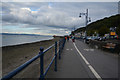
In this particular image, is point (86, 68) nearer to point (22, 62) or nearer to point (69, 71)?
point (69, 71)

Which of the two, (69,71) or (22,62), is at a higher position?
(69,71)

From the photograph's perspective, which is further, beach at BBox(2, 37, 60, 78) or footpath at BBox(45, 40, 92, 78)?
beach at BBox(2, 37, 60, 78)

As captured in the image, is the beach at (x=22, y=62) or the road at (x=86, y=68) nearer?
the road at (x=86, y=68)

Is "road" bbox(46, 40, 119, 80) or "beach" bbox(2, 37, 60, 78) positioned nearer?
"road" bbox(46, 40, 119, 80)

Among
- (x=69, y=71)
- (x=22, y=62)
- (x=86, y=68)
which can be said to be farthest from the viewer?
(x=22, y=62)

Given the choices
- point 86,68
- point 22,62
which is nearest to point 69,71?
point 86,68

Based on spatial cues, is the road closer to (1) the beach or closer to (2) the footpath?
(2) the footpath

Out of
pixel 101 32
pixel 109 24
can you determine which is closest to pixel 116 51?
pixel 101 32

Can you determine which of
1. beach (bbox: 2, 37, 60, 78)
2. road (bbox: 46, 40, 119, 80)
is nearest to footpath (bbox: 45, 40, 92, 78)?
road (bbox: 46, 40, 119, 80)

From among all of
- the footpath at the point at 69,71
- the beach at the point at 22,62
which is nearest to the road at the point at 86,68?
the footpath at the point at 69,71

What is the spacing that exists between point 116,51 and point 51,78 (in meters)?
10.2

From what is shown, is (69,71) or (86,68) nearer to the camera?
(69,71)

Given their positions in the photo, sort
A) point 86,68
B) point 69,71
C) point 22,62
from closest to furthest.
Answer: point 69,71 → point 86,68 → point 22,62

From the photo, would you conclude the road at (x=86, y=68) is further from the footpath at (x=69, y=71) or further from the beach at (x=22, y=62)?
the beach at (x=22, y=62)
